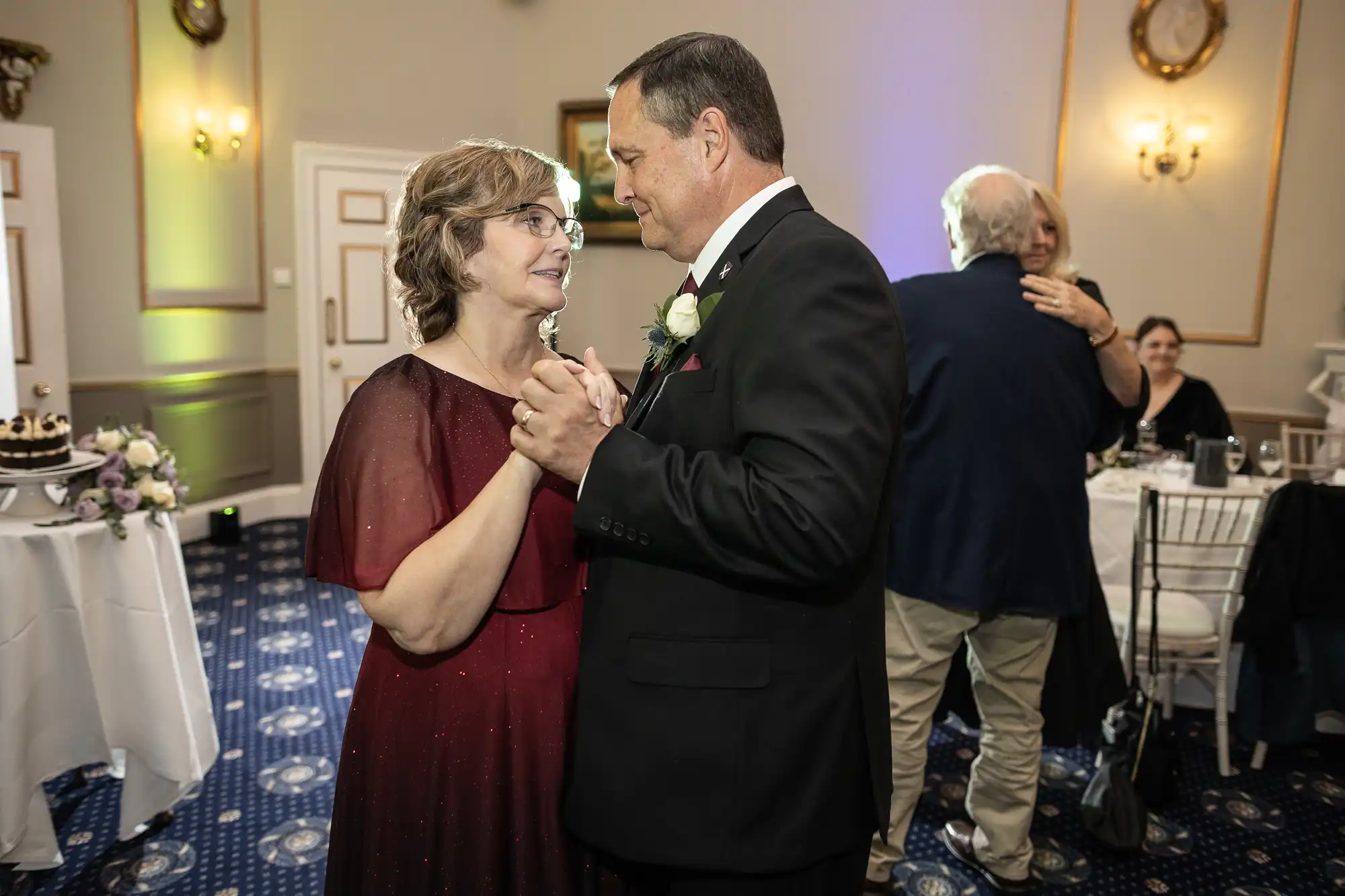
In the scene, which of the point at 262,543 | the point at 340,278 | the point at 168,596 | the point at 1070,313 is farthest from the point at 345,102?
the point at 1070,313

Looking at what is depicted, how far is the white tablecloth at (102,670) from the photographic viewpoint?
8.99 feet

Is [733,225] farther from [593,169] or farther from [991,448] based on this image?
[593,169]

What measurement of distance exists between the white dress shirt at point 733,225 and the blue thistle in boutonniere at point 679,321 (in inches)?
2.1

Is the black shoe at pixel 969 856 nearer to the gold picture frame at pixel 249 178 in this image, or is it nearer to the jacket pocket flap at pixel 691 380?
the jacket pocket flap at pixel 691 380

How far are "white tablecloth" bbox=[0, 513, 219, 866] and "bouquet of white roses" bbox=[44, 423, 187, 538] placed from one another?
4cm

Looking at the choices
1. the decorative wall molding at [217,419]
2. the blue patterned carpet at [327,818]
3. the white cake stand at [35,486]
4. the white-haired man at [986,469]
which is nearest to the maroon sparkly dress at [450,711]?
the white-haired man at [986,469]

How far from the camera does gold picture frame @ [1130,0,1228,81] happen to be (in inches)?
223

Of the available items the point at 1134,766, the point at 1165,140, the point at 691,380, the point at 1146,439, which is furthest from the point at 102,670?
the point at 1165,140

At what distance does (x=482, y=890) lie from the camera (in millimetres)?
1474

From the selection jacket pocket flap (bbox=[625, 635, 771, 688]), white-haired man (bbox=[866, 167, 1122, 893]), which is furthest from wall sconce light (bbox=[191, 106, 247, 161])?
jacket pocket flap (bbox=[625, 635, 771, 688])

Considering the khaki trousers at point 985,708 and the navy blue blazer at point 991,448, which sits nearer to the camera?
the navy blue blazer at point 991,448

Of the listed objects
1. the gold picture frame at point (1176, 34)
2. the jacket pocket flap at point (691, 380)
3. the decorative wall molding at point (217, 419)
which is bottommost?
the decorative wall molding at point (217, 419)

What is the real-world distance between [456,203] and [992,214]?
1.42m

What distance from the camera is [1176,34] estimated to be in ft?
18.9
